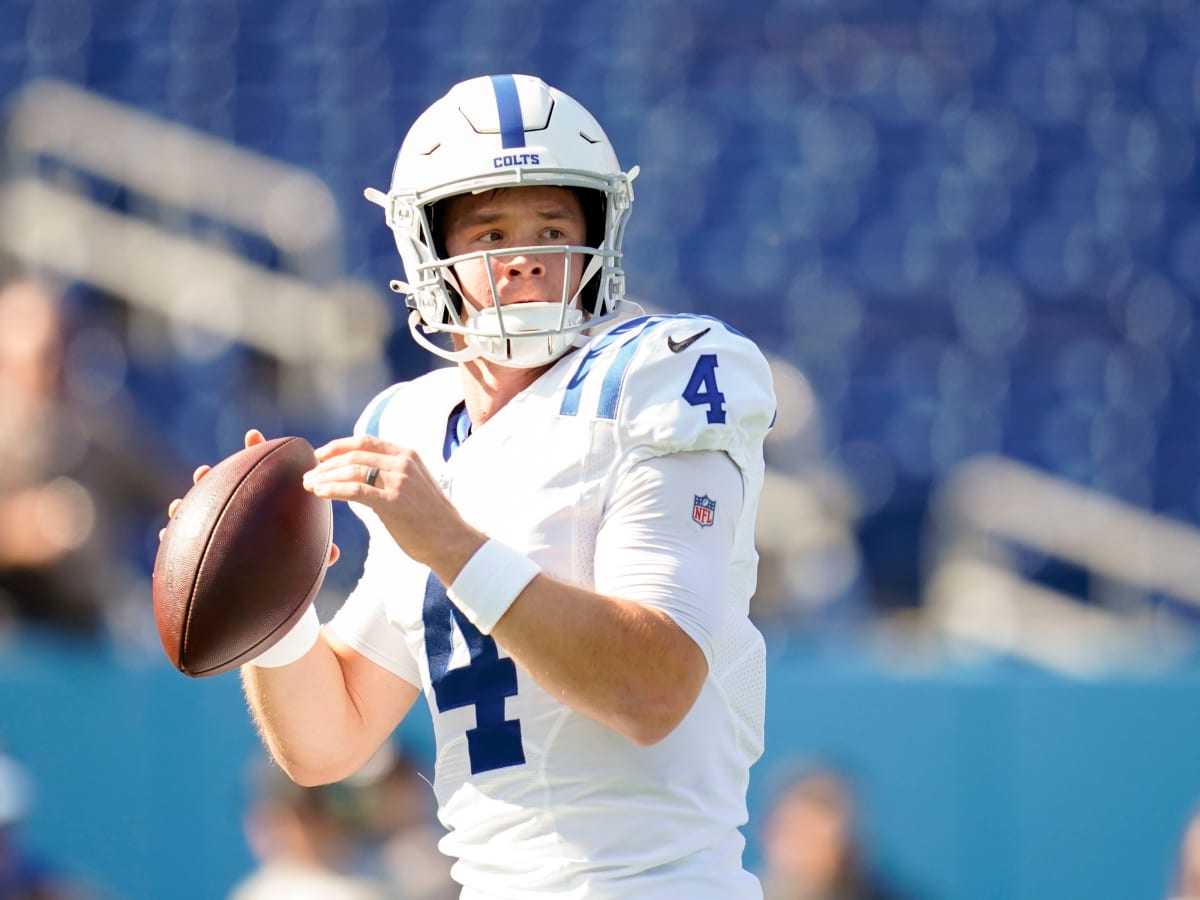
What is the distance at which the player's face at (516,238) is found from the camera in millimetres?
1997

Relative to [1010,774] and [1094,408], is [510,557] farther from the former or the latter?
[1094,408]

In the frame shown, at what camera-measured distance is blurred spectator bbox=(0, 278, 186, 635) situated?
402 cm

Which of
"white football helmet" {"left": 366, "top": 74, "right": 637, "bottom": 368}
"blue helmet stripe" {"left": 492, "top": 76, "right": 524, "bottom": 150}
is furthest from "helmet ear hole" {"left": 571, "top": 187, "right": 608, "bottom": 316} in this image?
"blue helmet stripe" {"left": 492, "top": 76, "right": 524, "bottom": 150}

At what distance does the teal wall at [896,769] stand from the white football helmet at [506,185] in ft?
6.48

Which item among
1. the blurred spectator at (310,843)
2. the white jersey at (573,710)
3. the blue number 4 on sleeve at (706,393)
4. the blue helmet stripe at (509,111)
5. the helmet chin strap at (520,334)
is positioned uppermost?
the blue helmet stripe at (509,111)

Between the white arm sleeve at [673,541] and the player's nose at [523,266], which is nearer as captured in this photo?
the white arm sleeve at [673,541]

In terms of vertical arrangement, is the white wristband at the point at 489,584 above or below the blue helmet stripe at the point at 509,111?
below

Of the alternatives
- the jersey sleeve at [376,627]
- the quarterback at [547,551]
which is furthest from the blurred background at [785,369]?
the quarterback at [547,551]

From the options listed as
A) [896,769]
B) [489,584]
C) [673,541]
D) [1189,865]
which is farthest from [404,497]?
[1189,865]

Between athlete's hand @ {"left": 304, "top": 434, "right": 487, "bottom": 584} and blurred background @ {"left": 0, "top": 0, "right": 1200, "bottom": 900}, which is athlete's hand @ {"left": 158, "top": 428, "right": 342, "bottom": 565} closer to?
athlete's hand @ {"left": 304, "top": 434, "right": 487, "bottom": 584}

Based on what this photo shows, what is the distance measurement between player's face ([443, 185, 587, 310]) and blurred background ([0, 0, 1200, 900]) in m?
2.00

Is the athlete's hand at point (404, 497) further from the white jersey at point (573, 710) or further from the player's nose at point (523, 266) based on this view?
the player's nose at point (523, 266)

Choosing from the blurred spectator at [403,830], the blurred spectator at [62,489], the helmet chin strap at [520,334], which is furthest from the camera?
the blurred spectator at [62,489]

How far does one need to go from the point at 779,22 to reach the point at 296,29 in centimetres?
189
